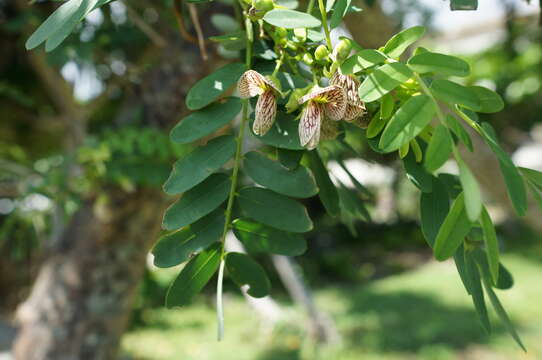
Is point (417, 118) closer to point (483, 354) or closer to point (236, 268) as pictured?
point (236, 268)

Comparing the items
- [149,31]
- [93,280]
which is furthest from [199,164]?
[93,280]

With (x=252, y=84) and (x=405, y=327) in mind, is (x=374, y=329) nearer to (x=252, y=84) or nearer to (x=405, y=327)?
(x=405, y=327)

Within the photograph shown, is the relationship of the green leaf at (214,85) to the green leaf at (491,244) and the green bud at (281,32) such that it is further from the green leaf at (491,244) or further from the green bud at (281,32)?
the green leaf at (491,244)

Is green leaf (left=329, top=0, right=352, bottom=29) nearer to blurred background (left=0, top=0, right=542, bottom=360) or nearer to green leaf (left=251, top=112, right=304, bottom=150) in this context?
green leaf (left=251, top=112, right=304, bottom=150)

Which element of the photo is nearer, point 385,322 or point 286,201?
point 286,201

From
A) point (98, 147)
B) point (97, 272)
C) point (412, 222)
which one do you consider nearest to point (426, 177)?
point (98, 147)

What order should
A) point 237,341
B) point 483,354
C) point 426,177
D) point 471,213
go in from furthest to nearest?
point 237,341, point 483,354, point 426,177, point 471,213

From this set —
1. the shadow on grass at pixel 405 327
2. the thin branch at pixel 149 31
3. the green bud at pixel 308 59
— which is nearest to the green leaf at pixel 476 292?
the green bud at pixel 308 59
